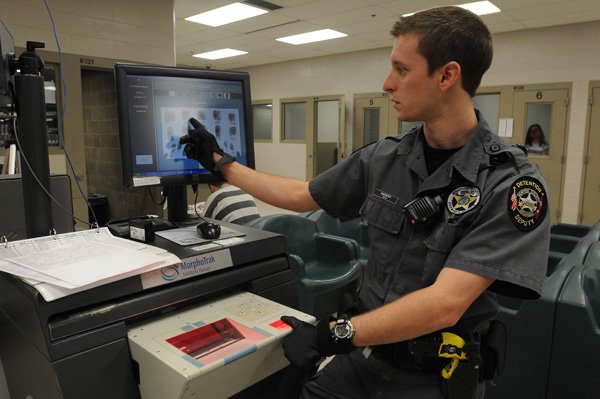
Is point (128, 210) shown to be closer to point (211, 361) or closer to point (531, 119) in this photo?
point (211, 361)

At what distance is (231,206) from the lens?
2670 mm

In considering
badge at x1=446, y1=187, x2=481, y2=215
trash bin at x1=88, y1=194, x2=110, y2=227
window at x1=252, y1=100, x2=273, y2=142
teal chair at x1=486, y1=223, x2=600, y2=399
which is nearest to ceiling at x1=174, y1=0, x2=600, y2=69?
window at x1=252, y1=100, x2=273, y2=142

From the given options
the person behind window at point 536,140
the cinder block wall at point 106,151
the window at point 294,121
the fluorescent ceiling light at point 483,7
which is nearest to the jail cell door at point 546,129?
the person behind window at point 536,140

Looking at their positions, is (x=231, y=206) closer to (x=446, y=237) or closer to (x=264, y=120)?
(x=446, y=237)

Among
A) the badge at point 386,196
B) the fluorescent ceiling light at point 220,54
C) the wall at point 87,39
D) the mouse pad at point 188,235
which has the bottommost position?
the mouse pad at point 188,235

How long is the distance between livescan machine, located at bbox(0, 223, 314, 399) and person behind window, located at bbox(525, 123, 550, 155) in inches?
243

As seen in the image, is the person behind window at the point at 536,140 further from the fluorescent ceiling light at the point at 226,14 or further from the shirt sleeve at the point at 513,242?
the shirt sleeve at the point at 513,242

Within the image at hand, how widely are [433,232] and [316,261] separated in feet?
6.95

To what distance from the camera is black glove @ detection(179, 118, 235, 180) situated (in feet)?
4.30

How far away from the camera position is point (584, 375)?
73.1 inches

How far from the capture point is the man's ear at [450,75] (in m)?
1.12

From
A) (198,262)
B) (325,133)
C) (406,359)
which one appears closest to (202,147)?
(198,262)

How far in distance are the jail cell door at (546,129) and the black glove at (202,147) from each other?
5.84 meters

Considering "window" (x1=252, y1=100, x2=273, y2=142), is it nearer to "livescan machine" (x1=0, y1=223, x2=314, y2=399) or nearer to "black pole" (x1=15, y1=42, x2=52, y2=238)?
"black pole" (x1=15, y1=42, x2=52, y2=238)
